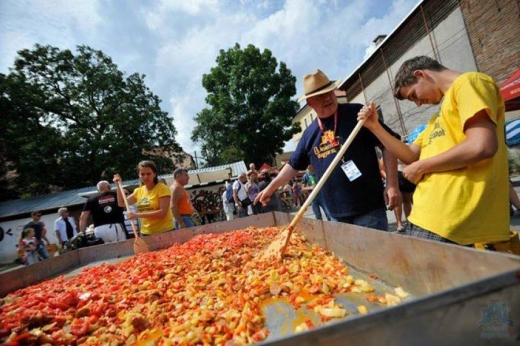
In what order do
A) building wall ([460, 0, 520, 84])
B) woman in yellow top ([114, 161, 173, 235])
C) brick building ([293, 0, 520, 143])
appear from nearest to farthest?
woman in yellow top ([114, 161, 173, 235]) → building wall ([460, 0, 520, 84]) → brick building ([293, 0, 520, 143])

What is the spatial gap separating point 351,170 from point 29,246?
10.1 m

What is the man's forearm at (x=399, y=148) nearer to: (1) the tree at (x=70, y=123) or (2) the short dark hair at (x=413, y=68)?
(2) the short dark hair at (x=413, y=68)

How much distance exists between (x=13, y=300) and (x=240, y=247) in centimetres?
225

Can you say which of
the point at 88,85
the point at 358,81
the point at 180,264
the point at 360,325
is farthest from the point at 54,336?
the point at 88,85

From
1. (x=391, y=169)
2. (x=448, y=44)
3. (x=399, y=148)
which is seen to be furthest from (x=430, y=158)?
(x=448, y=44)

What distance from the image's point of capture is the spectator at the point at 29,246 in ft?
28.7

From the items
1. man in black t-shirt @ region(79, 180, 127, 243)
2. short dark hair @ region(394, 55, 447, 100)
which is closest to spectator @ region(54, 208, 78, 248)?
man in black t-shirt @ region(79, 180, 127, 243)

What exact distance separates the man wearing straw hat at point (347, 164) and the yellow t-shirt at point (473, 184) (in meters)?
0.87

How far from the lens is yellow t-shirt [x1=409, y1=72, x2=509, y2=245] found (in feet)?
4.98

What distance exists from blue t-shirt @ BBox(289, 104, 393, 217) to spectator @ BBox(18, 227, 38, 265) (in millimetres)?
9716

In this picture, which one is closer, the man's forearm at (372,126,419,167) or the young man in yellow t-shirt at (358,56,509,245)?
the young man in yellow t-shirt at (358,56,509,245)

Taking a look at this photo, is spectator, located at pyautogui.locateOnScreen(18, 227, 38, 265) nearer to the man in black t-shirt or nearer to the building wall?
the man in black t-shirt

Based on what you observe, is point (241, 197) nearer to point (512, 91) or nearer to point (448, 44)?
point (512, 91)

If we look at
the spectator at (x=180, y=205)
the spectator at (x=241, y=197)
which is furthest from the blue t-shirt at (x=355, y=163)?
the spectator at (x=241, y=197)
